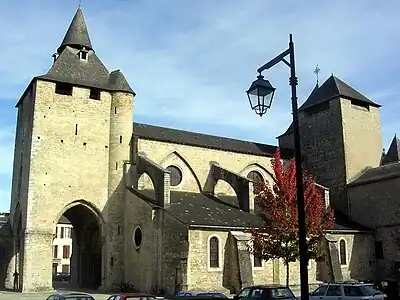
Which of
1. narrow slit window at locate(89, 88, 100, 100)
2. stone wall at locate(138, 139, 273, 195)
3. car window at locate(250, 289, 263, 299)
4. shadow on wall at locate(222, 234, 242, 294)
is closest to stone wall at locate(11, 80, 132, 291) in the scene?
narrow slit window at locate(89, 88, 100, 100)

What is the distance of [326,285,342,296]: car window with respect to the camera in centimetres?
1666

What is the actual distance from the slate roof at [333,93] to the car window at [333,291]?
925 inches

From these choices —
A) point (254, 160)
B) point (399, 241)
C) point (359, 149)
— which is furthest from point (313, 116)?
point (399, 241)

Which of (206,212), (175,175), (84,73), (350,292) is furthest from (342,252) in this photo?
(84,73)

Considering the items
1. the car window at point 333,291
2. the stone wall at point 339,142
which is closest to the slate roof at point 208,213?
the stone wall at point 339,142

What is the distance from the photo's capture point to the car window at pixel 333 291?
1666cm

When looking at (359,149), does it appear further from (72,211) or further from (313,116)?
(72,211)

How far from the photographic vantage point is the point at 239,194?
3159 centimetres

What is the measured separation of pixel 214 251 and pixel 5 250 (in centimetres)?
1378

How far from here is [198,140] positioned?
3512 centimetres

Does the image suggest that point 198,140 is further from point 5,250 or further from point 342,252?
point 5,250

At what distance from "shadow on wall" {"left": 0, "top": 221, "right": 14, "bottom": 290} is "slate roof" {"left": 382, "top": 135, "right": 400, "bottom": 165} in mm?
28872

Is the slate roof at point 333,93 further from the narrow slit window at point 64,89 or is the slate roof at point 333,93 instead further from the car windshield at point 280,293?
the car windshield at point 280,293

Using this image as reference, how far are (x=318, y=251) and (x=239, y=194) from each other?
31.6 feet
